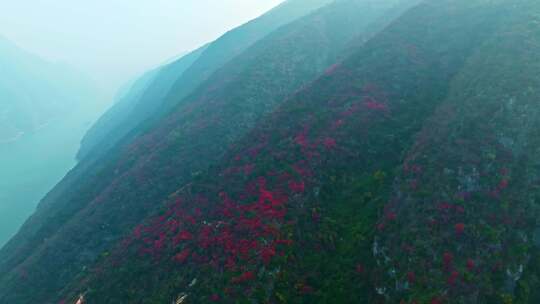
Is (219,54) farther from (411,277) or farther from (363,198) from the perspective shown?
(411,277)

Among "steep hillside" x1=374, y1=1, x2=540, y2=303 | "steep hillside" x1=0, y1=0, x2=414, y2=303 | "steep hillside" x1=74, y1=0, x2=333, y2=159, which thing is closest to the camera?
"steep hillside" x1=374, y1=1, x2=540, y2=303

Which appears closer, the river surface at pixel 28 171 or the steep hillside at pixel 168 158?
the steep hillside at pixel 168 158

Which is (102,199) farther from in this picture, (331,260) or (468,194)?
(468,194)

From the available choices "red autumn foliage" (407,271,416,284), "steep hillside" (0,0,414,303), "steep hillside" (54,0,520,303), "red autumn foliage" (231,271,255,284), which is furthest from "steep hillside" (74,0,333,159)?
"red autumn foliage" (407,271,416,284)

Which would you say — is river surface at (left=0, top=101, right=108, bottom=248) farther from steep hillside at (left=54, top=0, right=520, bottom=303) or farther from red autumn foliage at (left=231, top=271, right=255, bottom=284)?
red autumn foliage at (left=231, top=271, right=255, bottom=284)

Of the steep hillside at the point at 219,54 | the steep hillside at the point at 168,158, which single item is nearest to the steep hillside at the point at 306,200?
the steep hillside at the point at 168,158

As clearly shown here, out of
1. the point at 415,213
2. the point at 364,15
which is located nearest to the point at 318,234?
the point at 415,213

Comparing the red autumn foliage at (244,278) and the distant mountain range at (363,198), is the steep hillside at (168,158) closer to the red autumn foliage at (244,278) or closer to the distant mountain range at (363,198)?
the distant mountain range at (363,198)
